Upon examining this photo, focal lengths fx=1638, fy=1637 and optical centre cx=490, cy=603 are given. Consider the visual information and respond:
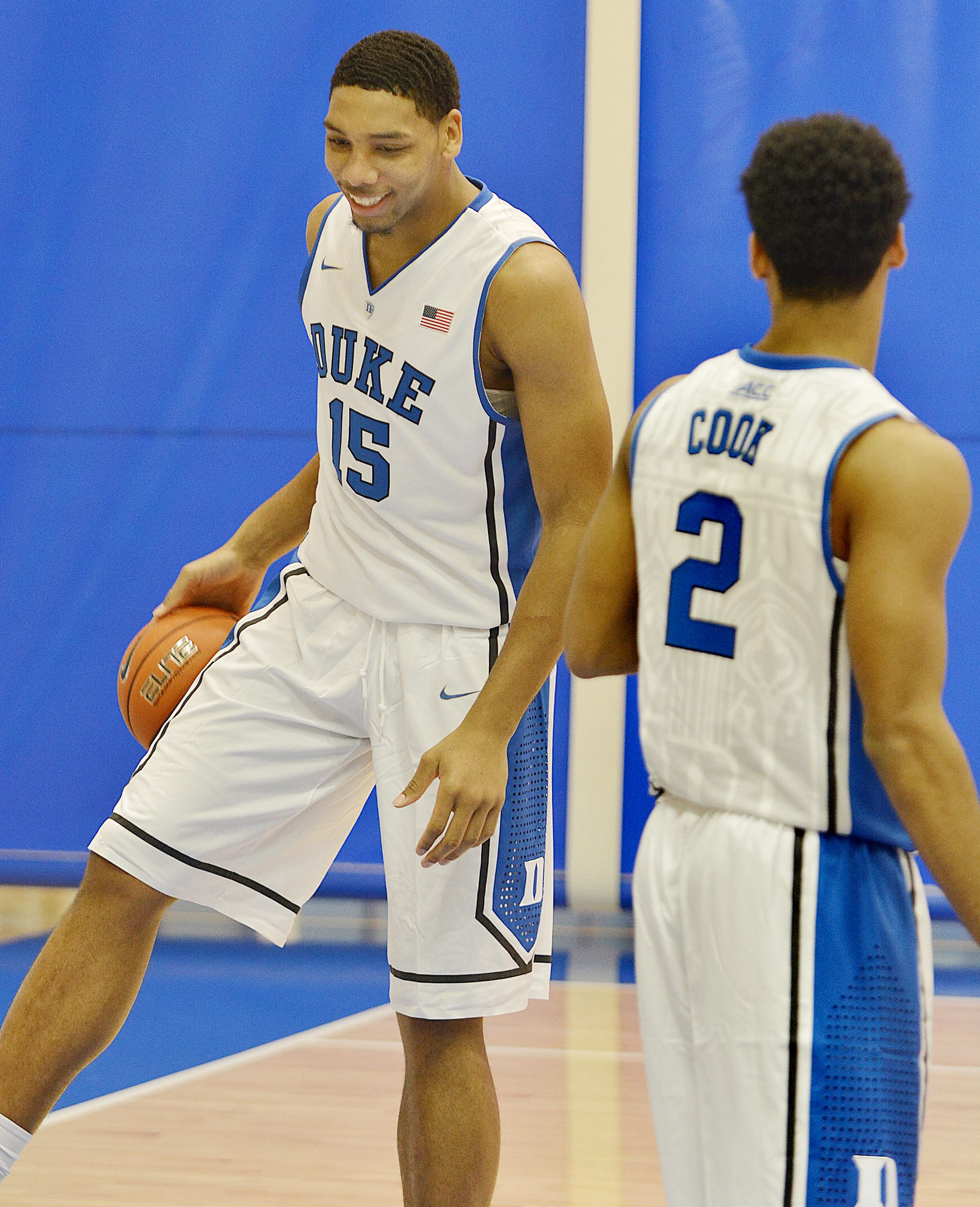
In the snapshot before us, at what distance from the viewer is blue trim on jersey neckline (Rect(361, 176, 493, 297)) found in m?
2.33

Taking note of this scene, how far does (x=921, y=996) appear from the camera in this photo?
1462 millimetres

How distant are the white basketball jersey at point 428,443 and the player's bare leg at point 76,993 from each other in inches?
21.4

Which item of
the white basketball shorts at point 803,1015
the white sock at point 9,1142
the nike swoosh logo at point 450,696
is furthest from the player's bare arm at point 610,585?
the white sock at point 9,1142

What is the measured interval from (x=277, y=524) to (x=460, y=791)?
0.80m

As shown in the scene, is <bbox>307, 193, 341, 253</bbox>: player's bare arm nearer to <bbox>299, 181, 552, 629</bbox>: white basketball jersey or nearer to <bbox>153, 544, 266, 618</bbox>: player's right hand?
<bbox>299, 181, 552, 629</bbox>: white basketball jersey

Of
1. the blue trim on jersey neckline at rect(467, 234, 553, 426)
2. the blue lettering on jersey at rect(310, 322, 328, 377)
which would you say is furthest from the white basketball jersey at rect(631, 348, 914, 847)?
the blue lettering on jersey at rect(310, 322, 328, 377)

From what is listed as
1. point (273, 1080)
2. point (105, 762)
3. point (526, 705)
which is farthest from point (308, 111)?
point (526, 705)

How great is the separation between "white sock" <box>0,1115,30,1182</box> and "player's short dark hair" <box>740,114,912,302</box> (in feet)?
5.02

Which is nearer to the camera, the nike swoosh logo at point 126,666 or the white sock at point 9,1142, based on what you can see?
the white sock at point 9,1142

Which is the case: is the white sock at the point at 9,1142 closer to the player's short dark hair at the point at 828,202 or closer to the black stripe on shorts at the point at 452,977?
the black stripe on shorts at the point at 452,977

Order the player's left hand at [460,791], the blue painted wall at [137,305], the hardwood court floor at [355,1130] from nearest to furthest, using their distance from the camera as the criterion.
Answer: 1. the player's left hand at [460,791]
2. the hardwood court floor at [355,1130]
3. the blue painted wall at [137,305]

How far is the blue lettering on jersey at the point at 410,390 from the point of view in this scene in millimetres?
2293

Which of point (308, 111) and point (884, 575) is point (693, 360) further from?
point (884, 575)

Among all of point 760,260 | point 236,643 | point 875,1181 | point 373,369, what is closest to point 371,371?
point 373,369
